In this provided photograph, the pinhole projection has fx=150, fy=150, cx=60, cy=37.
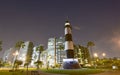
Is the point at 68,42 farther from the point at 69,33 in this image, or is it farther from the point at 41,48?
the point at 41,48

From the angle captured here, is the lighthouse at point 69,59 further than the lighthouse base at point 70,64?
Yes

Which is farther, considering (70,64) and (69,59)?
(69,59)

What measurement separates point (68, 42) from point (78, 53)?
12844cm

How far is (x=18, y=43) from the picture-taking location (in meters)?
106

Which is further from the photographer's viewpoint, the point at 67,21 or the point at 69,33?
the point at 67,21

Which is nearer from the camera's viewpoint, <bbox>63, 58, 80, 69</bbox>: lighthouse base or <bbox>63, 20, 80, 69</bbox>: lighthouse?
<bbox>63, 58, 80, 69</bbox>: lighthouse base

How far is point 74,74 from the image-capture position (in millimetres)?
43594

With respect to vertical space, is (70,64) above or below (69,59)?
below

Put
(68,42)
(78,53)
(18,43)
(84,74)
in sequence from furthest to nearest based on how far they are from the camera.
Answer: (78,53) → (18,43) → (68,42) → (84,74)

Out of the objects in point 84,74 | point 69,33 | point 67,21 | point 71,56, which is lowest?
point 84,74

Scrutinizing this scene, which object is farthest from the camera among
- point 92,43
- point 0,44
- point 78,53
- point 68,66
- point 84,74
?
point 78,53

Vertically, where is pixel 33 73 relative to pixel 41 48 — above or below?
below

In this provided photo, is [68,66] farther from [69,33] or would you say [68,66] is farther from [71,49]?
[69,33]

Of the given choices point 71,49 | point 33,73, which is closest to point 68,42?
point 71,49
